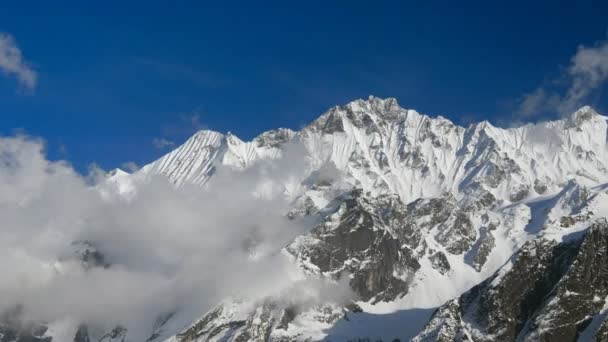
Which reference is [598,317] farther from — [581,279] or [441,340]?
[441,340]

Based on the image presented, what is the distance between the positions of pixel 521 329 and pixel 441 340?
20.0 metres

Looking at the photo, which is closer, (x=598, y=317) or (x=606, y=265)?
(x=598, y=317)

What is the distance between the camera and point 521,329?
19675 cm

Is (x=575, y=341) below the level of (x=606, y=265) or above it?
below

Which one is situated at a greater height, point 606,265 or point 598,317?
point 606,265

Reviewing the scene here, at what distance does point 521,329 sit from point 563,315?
41.1ft

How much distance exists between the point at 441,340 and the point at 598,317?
38.0 metres

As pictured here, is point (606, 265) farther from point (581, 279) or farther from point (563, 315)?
point (563, 315)

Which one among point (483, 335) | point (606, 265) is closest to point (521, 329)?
point (483, 335)

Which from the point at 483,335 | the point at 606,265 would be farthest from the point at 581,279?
the point at 483,335

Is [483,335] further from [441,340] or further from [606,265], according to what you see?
[606,265]

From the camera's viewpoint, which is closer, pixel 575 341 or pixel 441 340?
pixel 575 341

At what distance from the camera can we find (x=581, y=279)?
19625cm

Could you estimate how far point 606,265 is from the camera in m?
199
